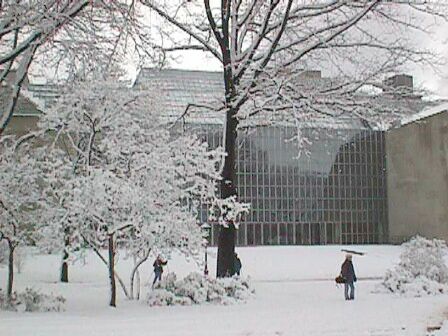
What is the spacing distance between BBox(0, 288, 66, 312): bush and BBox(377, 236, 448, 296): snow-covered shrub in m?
10.3

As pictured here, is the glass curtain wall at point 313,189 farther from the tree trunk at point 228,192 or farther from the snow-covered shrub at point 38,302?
the snow-covered shrub at point 38,302

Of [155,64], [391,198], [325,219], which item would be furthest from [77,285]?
[391,198]

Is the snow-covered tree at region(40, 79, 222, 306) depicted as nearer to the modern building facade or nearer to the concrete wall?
the concrete wall

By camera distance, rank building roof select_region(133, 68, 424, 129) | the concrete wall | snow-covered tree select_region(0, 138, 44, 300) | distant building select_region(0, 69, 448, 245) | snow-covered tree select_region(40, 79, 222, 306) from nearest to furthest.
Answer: snow-covered tree select_region(40, 79, 222, 306) → snow-covered tree select_region(0, 138, 44, 300) → building roof select_region(133, 68, 424, 129) → the concrete wall → distant building select_region(0, 69, 448, 245)

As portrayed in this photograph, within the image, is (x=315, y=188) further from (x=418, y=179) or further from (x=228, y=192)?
(x=228, y=192)

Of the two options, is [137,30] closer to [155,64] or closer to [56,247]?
[155,64]

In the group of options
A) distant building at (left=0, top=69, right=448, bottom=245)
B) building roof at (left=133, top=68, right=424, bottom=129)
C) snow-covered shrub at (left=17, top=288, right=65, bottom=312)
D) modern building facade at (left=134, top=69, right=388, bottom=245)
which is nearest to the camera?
snow-covered shrub at (left=17, top=288, right=65, bottom=312)

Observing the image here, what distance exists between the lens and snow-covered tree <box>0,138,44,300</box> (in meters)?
20.2

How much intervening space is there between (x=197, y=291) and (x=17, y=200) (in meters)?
6.78

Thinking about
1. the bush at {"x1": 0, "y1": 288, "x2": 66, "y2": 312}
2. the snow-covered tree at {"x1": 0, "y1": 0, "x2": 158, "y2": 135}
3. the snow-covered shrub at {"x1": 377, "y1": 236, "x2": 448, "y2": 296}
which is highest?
the snow-covered tree at {"x1": 0, "y1": 0, "x2": 158, "y2": 135}

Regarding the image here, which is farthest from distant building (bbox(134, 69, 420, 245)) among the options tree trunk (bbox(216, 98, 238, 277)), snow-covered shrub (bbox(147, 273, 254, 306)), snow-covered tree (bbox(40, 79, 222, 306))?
snow-covered shrub (bbox(147, 273, 254, 306))

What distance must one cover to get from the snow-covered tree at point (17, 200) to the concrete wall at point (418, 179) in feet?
110

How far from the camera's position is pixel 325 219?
56.3 m

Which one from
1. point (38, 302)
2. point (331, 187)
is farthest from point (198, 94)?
point (38, 302)
